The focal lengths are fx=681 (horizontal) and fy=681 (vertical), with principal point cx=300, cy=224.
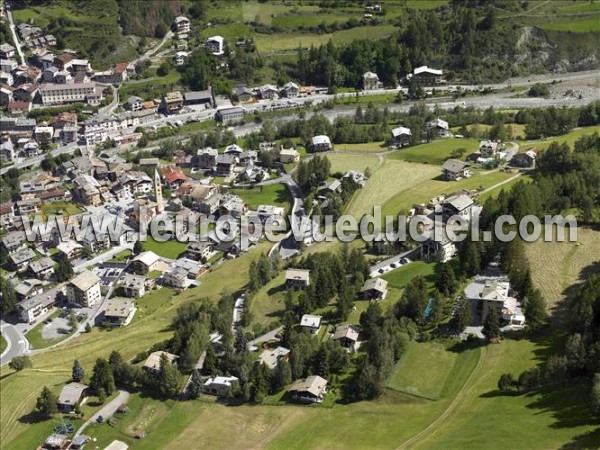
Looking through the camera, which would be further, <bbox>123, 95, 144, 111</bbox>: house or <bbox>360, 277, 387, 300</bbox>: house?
<bbox>123, 95, 144, 111</bbox>: house

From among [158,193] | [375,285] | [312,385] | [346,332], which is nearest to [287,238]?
[158,193]

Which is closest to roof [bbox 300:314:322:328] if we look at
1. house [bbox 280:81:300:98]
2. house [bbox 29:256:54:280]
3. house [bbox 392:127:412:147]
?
house [bbox 29:256:54:280]

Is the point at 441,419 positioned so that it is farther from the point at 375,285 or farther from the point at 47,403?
the point at 47,403

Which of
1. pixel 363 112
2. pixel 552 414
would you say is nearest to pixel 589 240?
pixel 552 414

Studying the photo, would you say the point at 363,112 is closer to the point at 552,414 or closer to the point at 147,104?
the point at 147,104

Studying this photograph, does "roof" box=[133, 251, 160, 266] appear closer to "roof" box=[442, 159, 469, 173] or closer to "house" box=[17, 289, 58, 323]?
"house" box=[17, 289, 58, 323]

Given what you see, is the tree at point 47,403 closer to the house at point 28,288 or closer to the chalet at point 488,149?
the house at point 28,288
